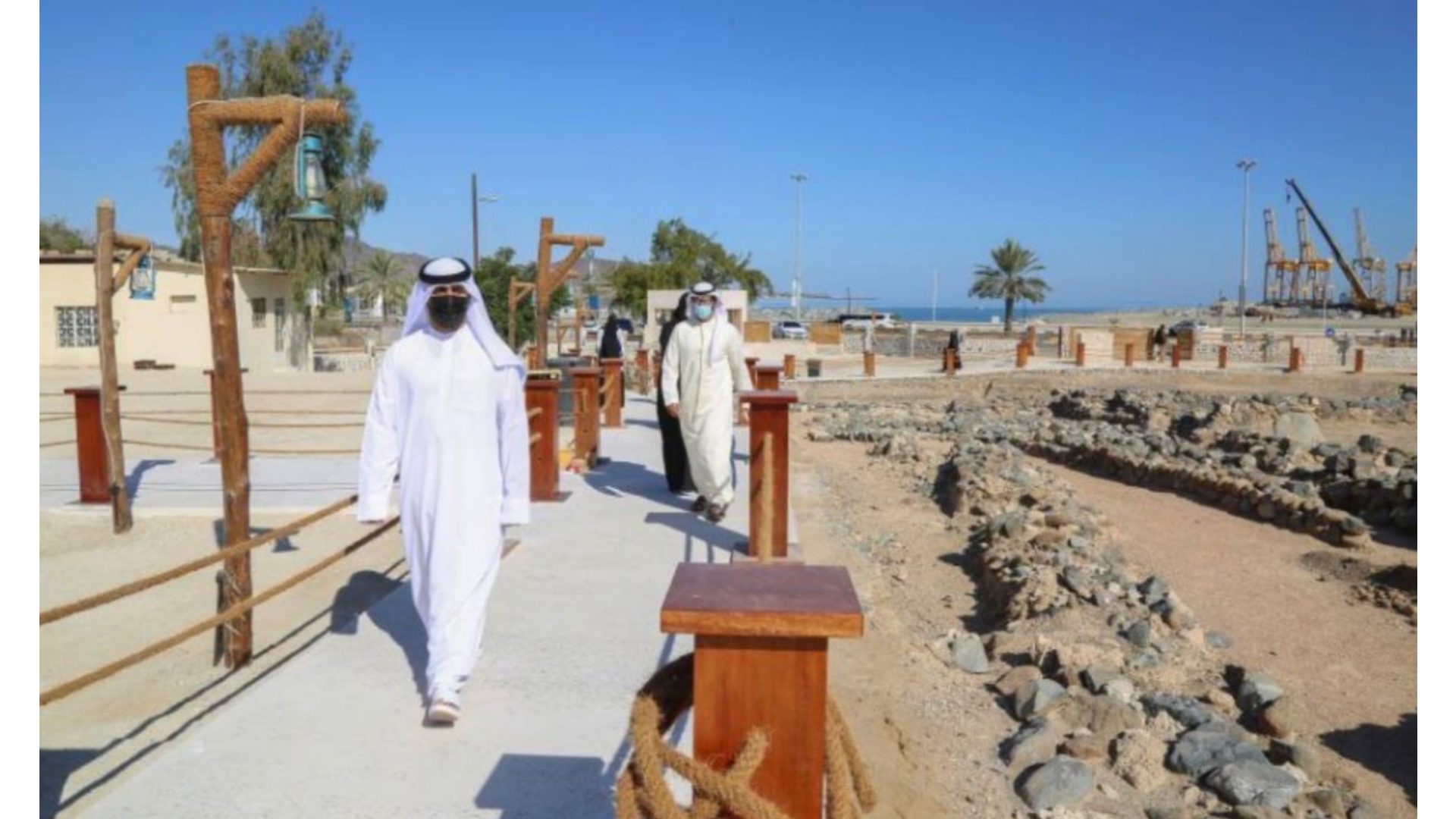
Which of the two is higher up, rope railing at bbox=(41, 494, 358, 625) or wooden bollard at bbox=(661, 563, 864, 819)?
wooden bollard at bbox=(661, 563, 864, 819)

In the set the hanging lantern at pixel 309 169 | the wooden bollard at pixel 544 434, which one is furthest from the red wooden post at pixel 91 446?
the hanging lantern at pixel 309 169

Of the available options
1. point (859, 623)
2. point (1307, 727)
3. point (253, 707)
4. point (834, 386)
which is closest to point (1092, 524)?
point (1307, 727)

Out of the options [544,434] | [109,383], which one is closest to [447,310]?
[544,434]

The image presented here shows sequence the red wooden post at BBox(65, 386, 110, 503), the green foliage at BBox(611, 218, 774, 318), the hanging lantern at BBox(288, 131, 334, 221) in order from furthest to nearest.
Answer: the green foliage at BBox(611, 218, 774, 318) → the red wooden post at BBox(65, 386, 110, 503) → the hanging lantern at BBox(288, 131, 334, 221)

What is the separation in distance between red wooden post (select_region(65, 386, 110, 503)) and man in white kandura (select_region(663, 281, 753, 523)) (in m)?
4.74

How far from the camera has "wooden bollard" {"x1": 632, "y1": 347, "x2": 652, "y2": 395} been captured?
72.2ft

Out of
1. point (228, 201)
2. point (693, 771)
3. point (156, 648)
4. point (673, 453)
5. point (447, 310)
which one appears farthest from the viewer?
point (673, 453)

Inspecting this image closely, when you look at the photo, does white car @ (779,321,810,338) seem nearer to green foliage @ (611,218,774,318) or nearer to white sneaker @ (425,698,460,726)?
green foliage @ (611,218,774,318)

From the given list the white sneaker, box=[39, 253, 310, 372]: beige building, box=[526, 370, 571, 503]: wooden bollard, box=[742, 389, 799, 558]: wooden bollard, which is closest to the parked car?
box=[39, 253, 310, 372]: beige building

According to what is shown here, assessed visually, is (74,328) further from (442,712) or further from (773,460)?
(442,712)

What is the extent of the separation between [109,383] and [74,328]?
2148 cm

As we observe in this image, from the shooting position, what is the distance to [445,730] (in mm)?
4203

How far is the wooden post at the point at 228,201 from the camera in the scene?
515 centimetres

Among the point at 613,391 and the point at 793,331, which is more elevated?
the point at 793,331
